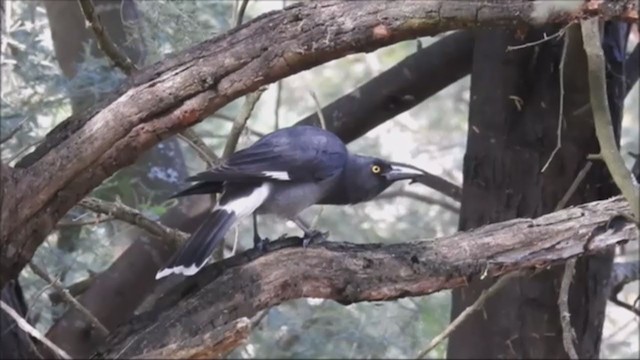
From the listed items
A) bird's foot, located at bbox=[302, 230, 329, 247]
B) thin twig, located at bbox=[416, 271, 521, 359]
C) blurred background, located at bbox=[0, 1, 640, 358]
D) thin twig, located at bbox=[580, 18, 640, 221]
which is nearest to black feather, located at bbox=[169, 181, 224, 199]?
bird's foot, located at bbox=[302, 230, 329, 247]

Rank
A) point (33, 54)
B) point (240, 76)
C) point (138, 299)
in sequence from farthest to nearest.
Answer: point (33, 54)
point (138, 299)
point (240, 76)

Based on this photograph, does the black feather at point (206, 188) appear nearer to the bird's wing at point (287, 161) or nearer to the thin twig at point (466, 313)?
the bird's wing at point (287, 161)

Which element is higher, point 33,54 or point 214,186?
point 33,54

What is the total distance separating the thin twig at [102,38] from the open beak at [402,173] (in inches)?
24.2

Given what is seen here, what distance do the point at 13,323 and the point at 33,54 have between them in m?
1.31

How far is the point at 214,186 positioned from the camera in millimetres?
2242

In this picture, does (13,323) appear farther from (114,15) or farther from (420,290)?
(114,15)

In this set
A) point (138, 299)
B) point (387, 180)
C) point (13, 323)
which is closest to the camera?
point (13, 323)

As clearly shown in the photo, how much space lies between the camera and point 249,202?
7.43ft

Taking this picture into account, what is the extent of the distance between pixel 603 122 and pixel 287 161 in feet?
2.41

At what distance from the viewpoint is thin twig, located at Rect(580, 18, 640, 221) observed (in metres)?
1.77

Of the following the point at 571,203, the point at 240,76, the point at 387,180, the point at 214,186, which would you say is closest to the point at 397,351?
the point at 571,203

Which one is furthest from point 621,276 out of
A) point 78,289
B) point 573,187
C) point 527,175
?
point 78,289

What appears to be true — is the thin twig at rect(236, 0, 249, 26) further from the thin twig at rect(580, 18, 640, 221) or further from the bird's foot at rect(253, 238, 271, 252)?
the thin twig at rect(580, 18, 640, 221)
